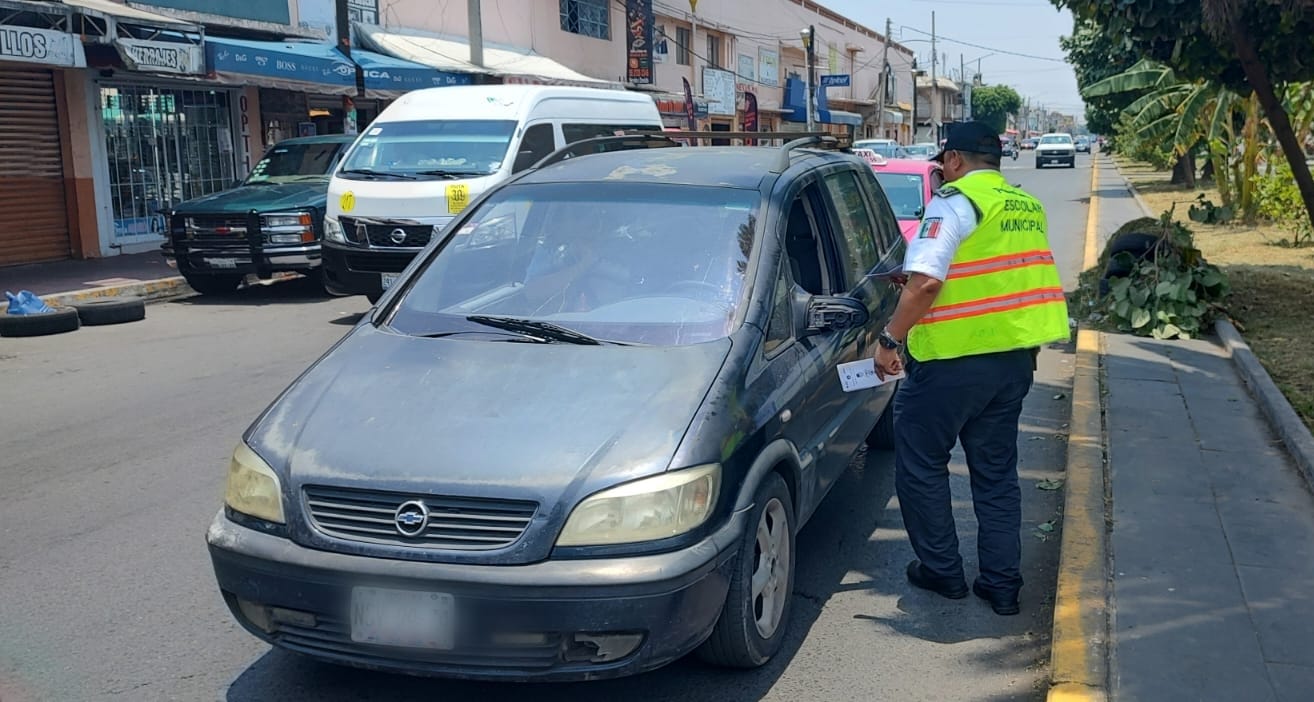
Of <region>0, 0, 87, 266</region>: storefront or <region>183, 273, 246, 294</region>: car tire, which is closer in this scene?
<region>183, 273, 246, 294</region>: car tire

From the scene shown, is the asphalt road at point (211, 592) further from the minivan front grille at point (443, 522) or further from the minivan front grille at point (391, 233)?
the minivan front grille at point (391, 233)

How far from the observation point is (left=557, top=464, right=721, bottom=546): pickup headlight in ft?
11.1

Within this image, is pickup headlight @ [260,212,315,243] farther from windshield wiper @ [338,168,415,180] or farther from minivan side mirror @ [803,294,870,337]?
minivan side mirror @ [803,294,870,337]

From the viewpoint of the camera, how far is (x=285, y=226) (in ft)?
44.3

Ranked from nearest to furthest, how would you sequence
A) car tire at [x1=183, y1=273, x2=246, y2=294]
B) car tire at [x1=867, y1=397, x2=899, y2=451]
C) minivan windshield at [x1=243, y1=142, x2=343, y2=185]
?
1. car tire at [x1=867, y1=397, x2=899, y2=451]
2. car tire at [x1=183, y1=273, x2=246, y2=294]
3. minivan windshield at [x1=243, y1=142, x2=343, y2=185]

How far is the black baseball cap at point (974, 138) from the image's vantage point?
454 centimetres

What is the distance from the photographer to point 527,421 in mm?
3668

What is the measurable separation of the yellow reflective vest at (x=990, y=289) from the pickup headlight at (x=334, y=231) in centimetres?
846

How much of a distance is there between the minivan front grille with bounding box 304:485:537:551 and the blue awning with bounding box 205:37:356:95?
15.1m

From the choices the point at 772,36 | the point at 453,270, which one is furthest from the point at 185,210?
the point at 772,36

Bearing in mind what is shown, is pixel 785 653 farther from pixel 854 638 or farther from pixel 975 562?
pixel 975 562

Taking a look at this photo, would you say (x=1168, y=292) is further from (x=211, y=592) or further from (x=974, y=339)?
(x=211, y=592)

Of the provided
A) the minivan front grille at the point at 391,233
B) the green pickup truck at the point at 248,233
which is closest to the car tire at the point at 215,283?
the green pickup truck at the point at 248,233

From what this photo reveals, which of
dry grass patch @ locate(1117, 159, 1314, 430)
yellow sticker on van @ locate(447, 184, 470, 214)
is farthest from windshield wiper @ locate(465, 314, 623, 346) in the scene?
yellow sticker on van @ locate(447, 184, 470, 214)
